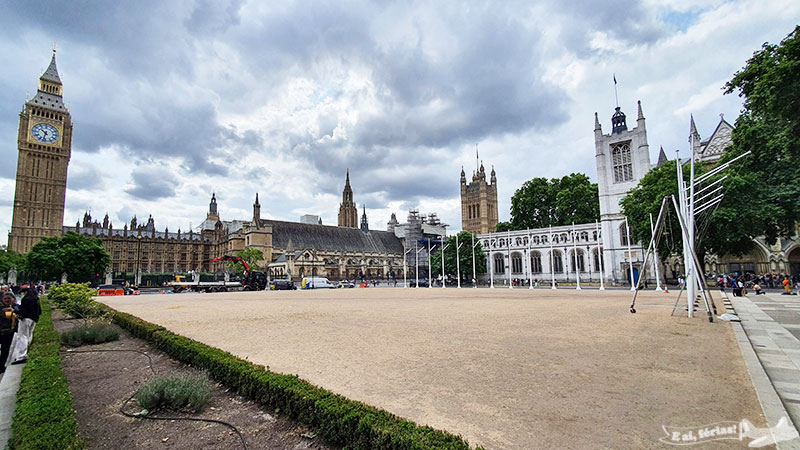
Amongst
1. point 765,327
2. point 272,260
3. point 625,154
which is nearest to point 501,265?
point 625,154

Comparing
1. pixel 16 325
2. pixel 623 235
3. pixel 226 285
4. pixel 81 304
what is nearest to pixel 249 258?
pixel 226 285

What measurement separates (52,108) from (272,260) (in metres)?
61.1

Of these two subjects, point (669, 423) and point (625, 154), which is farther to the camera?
point (625, 154)

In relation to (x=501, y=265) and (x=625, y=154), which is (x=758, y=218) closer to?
(x=625, y=154)

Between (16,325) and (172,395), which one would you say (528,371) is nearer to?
(172,395)

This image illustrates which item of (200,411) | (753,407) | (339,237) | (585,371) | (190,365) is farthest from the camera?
(339,237)

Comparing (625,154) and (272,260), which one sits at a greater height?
(625,154)

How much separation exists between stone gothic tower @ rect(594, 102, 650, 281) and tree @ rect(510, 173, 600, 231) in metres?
7.86

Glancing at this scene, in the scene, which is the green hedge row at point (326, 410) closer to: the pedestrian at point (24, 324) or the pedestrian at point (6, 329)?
the pedestrian at point (6, 329)

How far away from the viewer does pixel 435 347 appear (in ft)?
30.1

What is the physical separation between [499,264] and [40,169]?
9897cm

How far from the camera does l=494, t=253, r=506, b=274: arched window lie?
69.1 m

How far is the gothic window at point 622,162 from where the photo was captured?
5550 centimetres

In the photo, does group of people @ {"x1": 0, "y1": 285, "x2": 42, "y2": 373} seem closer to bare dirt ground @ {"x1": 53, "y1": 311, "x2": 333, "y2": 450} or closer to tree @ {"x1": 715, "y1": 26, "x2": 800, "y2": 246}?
bare dirt ground @ {"x1": 53, "y1": 311, "x2": 333, "y2": 450}
